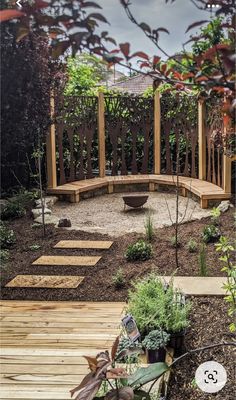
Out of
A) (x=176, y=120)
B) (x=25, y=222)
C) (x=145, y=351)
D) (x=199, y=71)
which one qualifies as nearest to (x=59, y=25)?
(x=199, y=71)

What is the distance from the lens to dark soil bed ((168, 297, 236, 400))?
1824 mm

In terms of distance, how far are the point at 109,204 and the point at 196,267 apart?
3.17m

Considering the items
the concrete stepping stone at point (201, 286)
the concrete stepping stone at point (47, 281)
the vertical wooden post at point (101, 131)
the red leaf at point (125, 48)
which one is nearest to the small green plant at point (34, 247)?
the concrete stepping stone at point (47, 281)

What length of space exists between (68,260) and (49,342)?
62.7 inches

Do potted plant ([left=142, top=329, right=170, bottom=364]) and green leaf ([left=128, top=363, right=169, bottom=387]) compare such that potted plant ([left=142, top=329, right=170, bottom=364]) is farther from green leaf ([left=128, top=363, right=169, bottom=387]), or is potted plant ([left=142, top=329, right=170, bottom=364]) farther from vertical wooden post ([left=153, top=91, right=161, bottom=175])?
vertical wooden post ([left=153, top=91, right=161, bottom=175])

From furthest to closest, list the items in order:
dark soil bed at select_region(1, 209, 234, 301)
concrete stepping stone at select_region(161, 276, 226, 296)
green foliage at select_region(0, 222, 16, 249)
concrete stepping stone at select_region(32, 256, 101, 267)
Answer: green foliage at select_region(0, 222, 16, 249)
concrete stepping stone at select_region(32, 256, 101, 267)
dark soil bed at select_region(1, 209, 234, 301)
concrete stepping stone at select_region(161, 276, 226, 296)

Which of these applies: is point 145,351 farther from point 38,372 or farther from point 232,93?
point 232,93

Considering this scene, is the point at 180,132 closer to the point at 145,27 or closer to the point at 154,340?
the point at 154,340

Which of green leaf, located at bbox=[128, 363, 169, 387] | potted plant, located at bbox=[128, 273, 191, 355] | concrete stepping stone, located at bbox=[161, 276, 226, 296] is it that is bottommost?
concrete stepping stone, located at bbox=[161, 276, 226, 296]

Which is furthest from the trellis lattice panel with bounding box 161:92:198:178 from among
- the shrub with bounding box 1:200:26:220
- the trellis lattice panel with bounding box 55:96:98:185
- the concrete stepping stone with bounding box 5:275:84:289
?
the concrete stepping stone with bounding box 5:275:84:289

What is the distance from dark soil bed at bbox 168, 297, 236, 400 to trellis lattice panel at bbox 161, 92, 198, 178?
482 cm

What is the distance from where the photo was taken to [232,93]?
93cm

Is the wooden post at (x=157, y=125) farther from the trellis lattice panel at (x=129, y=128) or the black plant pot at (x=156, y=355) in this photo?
the black plant pot at (x=156, y=355)

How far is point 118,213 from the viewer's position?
6078 mm
